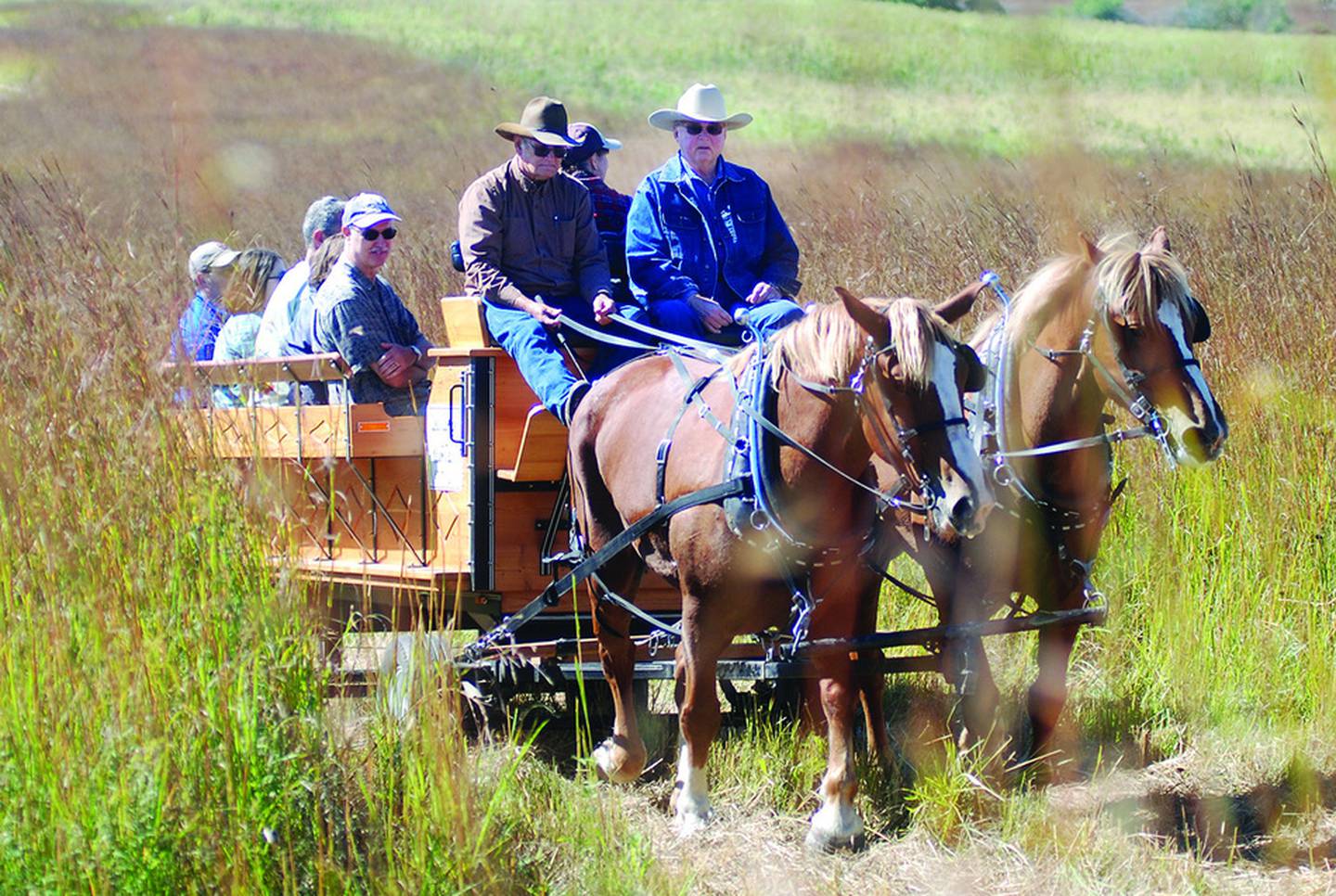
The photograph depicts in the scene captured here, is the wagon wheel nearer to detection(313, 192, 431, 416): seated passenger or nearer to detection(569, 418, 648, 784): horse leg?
detection(569, 418, 648, 784): horse leg

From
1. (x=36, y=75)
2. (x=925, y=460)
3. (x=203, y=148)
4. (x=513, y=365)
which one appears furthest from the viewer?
(x=203, y=148)

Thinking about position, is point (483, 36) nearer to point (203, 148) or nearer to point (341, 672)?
point (203, 148)

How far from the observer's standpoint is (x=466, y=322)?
5715 mm

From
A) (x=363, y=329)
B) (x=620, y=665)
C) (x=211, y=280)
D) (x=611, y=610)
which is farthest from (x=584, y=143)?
(x=620, y=665)

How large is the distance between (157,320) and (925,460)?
6.76 feet

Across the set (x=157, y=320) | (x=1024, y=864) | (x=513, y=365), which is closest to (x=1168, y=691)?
(x=1024, y=864)

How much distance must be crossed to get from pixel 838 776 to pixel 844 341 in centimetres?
144

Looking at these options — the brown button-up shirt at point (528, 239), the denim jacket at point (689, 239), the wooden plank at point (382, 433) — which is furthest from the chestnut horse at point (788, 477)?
the wooden plank at point (382, 433)

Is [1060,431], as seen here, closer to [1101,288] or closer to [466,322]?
[1101,288]

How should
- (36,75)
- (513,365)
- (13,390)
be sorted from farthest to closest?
(36,75)
(513,365)
(13,390)

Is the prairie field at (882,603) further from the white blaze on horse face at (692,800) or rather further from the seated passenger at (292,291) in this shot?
the seated passenger at (292,291)

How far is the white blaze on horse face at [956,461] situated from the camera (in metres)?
3.89

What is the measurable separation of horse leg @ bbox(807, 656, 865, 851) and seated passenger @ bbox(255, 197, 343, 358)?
124 inches

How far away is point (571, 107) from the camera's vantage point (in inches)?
600
